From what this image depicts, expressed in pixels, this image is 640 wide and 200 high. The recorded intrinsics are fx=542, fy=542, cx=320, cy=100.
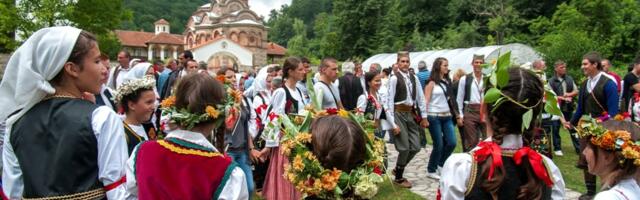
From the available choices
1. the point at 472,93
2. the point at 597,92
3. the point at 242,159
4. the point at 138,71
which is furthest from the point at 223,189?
the point at 597,92

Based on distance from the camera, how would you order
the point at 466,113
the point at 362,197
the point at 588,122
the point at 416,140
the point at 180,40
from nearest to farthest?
the point at 362,197 < the point at 588,122 < the point at 416,140 < the point at 466,113 < the point at 180,40

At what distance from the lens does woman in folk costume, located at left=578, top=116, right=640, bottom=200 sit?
9.34 ft

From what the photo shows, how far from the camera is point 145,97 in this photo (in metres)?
4.67

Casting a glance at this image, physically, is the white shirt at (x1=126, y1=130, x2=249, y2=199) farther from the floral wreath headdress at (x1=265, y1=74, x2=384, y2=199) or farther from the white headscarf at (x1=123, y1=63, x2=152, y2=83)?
the white headscarf at (x1=123, y1=63, x2=152, y2=83)

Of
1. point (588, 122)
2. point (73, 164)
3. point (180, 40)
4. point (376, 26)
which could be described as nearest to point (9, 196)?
point (73, 164)

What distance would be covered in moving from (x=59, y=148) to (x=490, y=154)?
2.04 metres

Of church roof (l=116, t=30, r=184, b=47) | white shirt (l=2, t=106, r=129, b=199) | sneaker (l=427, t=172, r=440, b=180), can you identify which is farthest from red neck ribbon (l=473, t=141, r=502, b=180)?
church roof (l=116, t=30, r=184, b=47)

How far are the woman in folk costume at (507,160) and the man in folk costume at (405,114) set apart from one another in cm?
480

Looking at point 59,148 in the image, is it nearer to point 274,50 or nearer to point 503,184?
point 503,184

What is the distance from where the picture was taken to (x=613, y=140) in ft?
9.63

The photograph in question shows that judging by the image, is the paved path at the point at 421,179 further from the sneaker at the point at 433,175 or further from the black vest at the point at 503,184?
the black vest at the point at 503,184

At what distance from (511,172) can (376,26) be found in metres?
51.1

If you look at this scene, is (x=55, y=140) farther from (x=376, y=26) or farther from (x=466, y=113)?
(x=376, y=26)

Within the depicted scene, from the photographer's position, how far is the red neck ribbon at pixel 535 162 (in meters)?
2.62
